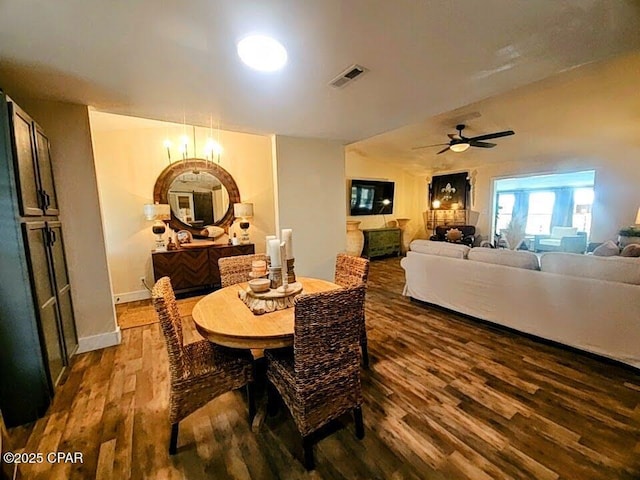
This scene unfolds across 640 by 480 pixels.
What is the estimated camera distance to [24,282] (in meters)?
1.67

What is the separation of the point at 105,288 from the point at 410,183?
7.96 m

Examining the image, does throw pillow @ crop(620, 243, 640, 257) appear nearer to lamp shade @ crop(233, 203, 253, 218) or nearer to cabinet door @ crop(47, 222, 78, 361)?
lamp shade @ crop(233, 203, 253, 218)

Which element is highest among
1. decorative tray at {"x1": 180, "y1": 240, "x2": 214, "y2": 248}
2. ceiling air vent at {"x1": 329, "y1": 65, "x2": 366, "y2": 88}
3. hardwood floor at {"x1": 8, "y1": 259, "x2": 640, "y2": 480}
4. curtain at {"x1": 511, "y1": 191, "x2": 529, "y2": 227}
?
ceiling air vent at {"x1": 329, "y1": 65, "x2": 366, "y2": 88}

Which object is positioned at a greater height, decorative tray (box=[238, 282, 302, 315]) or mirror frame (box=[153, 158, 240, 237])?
mirror frame (box=[153, 158, 240, 237])

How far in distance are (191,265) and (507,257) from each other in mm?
4142

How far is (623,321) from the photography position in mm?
2133

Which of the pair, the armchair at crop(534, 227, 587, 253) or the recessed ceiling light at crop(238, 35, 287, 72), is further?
the armchair at crop(534, 227, 587, 253)

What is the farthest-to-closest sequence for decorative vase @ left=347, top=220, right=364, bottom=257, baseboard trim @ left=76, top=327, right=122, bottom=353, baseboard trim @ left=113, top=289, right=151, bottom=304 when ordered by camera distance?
decorative vase @ left=347, top=220, right=364, bottom=257 < baseboard trim @ left=113, top=289, right=151, bottom=304 < baseboard trim @ left=76, top=327, right=122, bottom=353

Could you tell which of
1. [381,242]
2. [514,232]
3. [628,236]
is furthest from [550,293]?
[514,232]

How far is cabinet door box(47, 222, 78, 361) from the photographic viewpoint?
2.15 m

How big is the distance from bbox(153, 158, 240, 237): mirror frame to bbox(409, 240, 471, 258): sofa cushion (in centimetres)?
314

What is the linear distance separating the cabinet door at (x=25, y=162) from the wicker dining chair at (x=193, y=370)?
3.55 ft

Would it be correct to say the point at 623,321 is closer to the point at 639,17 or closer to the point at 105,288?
the point at 639,17

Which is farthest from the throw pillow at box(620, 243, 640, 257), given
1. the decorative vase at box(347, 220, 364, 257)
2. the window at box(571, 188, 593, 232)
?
the decorative vase at box(347, 220, 364, 257)
